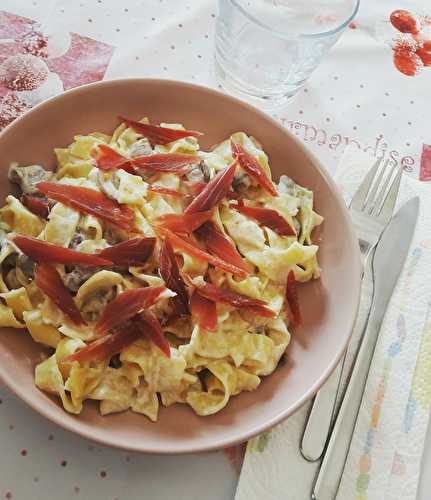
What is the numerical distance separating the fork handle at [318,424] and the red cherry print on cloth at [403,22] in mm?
1502

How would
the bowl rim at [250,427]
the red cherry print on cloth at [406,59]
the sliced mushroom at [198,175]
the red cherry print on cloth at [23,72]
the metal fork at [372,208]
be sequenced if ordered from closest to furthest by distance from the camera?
the bowl rim at [250,427], the sliced mushroom at [198,175], the metal fork at [372,208], the red cherry print on cloth at [23,72], the red cherry print on cloth at [406,59]

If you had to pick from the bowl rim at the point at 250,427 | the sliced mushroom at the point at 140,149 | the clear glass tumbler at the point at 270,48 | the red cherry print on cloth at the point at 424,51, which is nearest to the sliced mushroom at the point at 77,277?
the bowl rim at the point at 250,427

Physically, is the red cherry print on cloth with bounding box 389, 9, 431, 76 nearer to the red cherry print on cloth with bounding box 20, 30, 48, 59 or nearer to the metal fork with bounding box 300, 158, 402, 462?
the metal fork with bounding box 300, 158, 402, 462

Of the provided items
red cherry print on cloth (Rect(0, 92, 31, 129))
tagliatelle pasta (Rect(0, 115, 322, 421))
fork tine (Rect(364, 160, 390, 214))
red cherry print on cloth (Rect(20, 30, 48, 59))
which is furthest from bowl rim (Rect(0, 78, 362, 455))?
red cherry print on cloth (Rect(20, 30, 48, 59))

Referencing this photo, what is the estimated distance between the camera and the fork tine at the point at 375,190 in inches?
66.5

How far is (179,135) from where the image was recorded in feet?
5.18

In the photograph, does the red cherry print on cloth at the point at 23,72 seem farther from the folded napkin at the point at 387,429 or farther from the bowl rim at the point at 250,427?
the folded napkin at the point at 387,429

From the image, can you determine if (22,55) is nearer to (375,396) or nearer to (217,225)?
(217,225)

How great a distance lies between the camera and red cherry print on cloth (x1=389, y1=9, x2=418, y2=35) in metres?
2.23

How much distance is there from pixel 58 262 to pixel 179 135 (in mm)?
505

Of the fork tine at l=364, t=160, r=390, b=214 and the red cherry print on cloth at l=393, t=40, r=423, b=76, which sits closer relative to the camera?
the fork tine at l=364, t=160, r=390, b=214

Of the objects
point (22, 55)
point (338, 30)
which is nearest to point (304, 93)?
point (338, 30)

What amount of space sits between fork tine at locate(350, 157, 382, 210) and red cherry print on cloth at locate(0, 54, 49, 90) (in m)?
1.03

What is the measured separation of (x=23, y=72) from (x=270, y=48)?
0.80 meters
